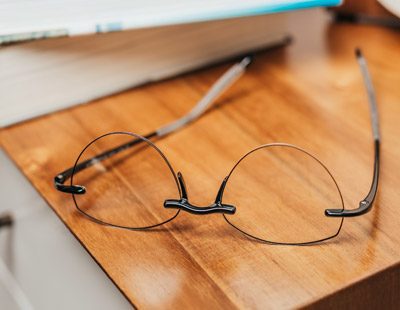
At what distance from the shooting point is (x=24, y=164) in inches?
28.6

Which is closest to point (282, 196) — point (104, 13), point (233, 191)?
point (233, 191)

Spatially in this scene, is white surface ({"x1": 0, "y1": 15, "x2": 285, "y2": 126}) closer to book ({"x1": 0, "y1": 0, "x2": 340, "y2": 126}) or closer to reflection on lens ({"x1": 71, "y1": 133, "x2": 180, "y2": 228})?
book ({"x1": 0, "y1": 0, "x2": 340, "y2": 126})

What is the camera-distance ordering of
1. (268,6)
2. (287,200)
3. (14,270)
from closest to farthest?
1. (287,200)
2. (268,6)
3. (14,270)

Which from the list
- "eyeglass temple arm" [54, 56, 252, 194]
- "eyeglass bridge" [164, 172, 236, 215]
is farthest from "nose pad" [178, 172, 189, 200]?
"eyeglass temple arm" [54, 56, 252, 194]

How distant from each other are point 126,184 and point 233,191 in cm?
12

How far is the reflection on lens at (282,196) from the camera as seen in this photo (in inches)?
24.2

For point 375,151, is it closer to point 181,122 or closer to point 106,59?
point 181,122

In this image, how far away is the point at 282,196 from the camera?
0.66 m

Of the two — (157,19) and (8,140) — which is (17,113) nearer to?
(8,140)

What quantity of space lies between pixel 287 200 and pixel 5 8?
38cm

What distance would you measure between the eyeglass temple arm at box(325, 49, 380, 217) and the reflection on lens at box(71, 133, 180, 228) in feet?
0.55

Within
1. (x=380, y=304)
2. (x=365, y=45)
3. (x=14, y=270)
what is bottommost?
(x=14, y=270)

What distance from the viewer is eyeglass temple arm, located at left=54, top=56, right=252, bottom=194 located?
66 centimetres

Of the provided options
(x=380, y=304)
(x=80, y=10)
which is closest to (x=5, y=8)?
(x=80, y=10)
